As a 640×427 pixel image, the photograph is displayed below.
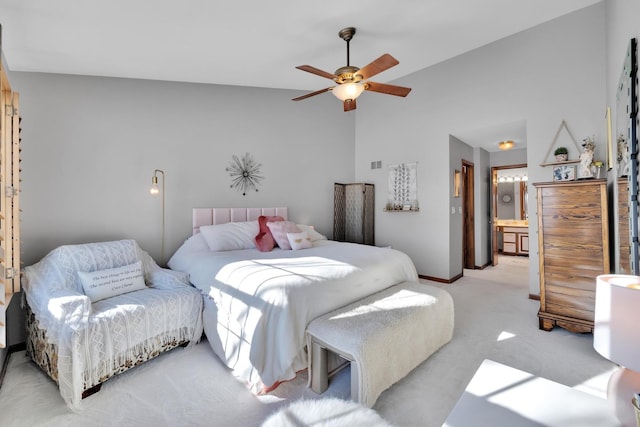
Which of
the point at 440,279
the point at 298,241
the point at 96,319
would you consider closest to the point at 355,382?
the point at 96,319

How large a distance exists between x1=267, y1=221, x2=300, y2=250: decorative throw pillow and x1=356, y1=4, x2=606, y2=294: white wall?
83.2 inches

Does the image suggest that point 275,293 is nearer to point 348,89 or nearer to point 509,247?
point 348,89

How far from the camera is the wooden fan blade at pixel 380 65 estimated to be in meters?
2.31

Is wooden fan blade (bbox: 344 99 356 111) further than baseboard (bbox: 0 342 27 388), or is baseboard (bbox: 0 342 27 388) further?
wooden fan blade (bbox: 344 99 356 111)

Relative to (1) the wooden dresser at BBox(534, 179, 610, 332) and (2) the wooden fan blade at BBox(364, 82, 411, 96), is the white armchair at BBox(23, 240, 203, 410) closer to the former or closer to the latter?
(2) the wooden fan blade at BBox(364, 82, 411, 96)

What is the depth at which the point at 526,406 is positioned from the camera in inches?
39.2

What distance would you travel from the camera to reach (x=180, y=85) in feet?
11.4

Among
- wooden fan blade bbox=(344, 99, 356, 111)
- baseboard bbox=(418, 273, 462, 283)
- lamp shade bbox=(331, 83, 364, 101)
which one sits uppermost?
lamp shade bbox=(331, 83, 364, 101)

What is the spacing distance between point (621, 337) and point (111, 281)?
9.63 feet

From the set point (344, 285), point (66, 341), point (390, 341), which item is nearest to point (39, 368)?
point (66, 341)

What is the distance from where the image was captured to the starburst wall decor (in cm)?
390

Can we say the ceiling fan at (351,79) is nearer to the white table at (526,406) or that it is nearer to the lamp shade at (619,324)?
the lamp shade at (619,324)

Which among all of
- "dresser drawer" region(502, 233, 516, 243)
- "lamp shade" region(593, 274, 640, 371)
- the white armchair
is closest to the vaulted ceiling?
the white armchair

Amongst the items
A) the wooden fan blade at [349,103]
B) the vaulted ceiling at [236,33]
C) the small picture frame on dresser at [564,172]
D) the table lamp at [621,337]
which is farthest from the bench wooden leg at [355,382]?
the small picture frame on dresser at [564,172]
